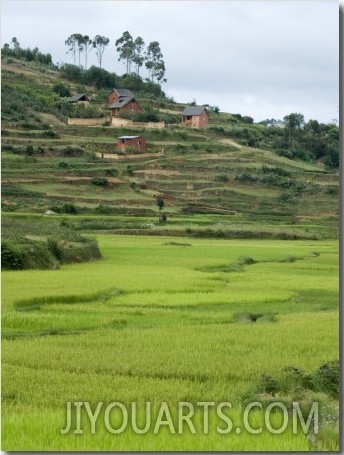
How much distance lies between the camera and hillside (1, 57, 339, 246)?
3181cm

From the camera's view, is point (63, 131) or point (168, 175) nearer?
point (168, 175)

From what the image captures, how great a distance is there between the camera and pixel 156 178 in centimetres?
4428

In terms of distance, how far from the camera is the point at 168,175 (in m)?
44.8

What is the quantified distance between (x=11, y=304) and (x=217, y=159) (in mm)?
39468

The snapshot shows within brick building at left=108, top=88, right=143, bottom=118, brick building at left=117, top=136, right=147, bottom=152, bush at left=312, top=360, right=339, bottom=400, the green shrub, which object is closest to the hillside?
brick building at left=117, top=136, right=147, bottom=152

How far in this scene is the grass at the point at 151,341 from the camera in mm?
5085

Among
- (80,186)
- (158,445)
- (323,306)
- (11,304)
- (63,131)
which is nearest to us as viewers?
(158,445)

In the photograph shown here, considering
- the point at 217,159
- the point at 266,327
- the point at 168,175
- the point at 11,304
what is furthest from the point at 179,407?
the point at 217,159

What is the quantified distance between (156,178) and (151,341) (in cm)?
3612

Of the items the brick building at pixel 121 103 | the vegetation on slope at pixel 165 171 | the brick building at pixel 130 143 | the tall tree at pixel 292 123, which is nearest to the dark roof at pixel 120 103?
the brick building at pixel 121 103

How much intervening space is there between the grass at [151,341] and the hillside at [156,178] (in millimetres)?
13671

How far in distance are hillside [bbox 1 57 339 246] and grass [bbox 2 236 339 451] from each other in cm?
1367

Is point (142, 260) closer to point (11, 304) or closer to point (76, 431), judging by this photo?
point (11, 304)

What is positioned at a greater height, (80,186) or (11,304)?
(80,186)
